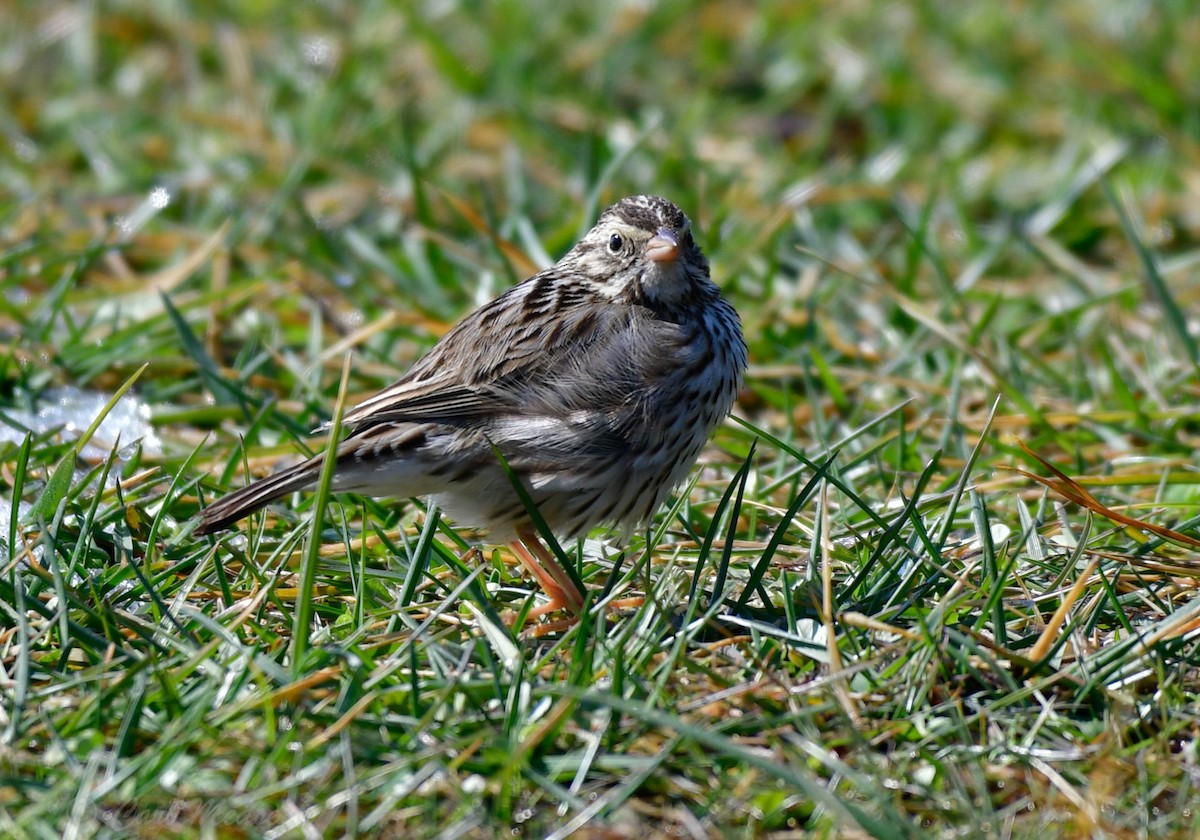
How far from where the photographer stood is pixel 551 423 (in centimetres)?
427

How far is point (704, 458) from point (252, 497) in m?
1.84

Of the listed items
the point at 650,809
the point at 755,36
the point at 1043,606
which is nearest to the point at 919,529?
the point at 1043,606

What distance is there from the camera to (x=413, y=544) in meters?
4.42

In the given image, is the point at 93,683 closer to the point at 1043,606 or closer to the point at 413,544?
the point at 413,544

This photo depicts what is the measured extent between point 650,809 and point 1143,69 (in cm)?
644

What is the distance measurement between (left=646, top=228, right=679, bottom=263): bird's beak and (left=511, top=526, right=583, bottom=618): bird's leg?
892 millimetres

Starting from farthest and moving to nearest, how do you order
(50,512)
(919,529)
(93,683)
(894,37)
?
(894,37) < (50,512) < (919,529) < (93,683)

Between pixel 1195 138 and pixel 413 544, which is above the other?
pixel 413 544

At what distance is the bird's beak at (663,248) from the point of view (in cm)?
452

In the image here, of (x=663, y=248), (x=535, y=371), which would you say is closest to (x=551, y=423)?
(x=535, y=371)

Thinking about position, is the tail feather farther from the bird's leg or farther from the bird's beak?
the bird's beak

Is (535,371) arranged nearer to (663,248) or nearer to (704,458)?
(663,248)

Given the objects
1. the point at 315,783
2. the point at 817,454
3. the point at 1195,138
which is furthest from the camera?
the point at 1195,138

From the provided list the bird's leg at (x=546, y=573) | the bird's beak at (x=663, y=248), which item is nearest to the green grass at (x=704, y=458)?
the bird's leg at (x=546, y=573)
